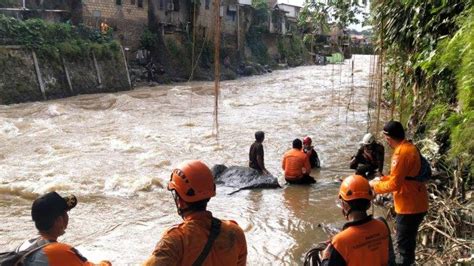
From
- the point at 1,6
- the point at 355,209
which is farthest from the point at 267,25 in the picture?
the point at 355,209

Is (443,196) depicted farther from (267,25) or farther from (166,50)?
(267,25)

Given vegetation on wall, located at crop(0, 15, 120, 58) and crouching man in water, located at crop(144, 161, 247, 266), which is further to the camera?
vegetation on wall, located at crop(0, 15, 120, 58)

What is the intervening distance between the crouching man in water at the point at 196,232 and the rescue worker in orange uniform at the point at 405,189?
2.41 m

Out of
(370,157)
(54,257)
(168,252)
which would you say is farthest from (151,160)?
(168,252)

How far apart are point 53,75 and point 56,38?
85.3 inches

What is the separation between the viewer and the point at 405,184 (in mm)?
4477

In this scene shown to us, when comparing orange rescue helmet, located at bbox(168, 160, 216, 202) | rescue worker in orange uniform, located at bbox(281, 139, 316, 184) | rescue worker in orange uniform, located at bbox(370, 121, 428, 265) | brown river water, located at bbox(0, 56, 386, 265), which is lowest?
brown river water, located at bbox(0, 56, 386, 265)

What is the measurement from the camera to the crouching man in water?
2.35 metres

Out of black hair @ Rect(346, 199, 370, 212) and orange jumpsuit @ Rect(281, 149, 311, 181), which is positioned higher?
black hair @ Rect(346, 199, 370, 212)

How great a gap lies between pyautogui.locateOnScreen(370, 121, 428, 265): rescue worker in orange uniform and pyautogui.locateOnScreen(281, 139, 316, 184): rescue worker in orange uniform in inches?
164

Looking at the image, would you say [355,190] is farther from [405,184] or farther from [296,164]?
[296,164]

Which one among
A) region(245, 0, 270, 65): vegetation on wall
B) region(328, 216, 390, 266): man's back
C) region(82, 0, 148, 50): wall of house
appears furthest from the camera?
region(245, 0, 270, 65): vegetation on wall

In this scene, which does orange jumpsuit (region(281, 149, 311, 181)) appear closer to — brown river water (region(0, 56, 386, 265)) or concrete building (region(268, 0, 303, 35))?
brown river water (region(0, 56, 386, 265))

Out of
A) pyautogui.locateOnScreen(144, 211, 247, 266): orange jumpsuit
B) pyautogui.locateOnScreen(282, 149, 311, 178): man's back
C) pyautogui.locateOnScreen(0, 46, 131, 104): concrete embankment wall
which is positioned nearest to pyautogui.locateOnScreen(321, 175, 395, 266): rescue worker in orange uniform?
pyautogui.locateOnScreen(144, 211, 247, 266): orange jumpsuit
